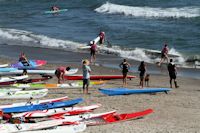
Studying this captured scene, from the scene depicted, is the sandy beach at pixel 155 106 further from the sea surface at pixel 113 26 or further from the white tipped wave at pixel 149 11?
the white tipped wave at pixel 149 11

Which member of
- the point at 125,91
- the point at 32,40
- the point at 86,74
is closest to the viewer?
the point at 86,74

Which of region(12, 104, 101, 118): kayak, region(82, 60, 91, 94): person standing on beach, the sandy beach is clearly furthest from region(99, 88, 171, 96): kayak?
region(12, 104, 101, 118): kayak

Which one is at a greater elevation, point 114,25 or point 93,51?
point 114,25

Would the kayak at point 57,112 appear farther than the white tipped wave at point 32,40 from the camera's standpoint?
No

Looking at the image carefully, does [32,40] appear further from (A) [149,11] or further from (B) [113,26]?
(A) [149,11]

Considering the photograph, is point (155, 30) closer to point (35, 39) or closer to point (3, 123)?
point (35, 39)

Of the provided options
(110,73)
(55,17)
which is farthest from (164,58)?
(55,17)

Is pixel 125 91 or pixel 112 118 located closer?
pixel 112 118

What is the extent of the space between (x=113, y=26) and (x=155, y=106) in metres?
23.2

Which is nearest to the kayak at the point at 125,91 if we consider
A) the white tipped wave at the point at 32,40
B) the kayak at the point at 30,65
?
the kayak at the point at 30,65

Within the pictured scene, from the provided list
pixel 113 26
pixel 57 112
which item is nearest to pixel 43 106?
pixel 57 112

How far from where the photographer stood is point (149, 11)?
1980 inches

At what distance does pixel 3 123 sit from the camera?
15.1 meters

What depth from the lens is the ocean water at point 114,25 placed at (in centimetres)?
3362
